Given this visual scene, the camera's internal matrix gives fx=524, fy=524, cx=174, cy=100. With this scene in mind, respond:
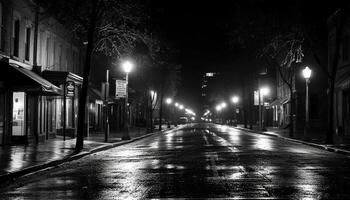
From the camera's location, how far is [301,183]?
1243cm

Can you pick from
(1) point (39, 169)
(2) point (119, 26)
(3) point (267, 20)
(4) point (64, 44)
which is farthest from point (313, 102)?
(1) point (39, 169)

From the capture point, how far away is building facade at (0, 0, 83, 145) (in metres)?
25.2

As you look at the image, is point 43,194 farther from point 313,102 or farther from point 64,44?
point 313,102

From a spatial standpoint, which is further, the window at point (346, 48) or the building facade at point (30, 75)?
Answer: the window at point (346, 48)

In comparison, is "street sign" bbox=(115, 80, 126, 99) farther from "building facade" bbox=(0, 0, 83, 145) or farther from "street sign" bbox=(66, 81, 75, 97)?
"street sign" bbox=(66, 81, 75, 97)

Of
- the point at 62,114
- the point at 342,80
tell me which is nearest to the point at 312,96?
the point at 342,80

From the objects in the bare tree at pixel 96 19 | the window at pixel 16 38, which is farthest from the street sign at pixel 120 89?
the window at pixel 16 38

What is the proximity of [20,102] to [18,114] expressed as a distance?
0.65 metres

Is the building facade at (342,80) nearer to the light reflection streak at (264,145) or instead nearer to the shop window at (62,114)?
the light reflection streak at (264,145)

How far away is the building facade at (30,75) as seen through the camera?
25219 millimetres

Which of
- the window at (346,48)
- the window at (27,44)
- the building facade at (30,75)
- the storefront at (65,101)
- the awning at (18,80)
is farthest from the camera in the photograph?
the window at (346,48)

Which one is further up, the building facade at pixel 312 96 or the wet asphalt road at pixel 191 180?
the building facade at pixel 312 96

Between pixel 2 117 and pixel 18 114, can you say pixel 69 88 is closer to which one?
pixel 18 114

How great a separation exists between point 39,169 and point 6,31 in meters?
11.5
